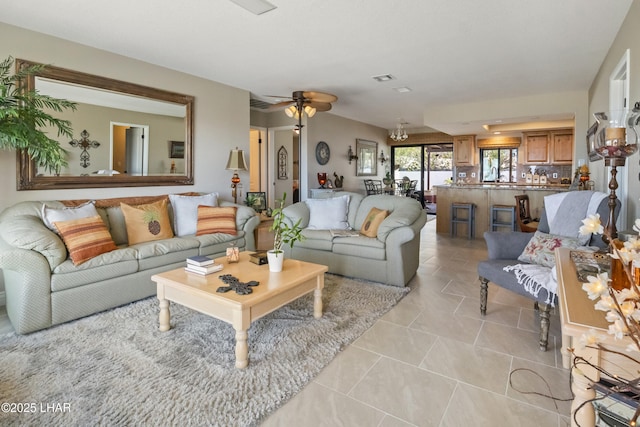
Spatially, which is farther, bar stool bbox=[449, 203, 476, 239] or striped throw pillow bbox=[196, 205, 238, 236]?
bar stool bbox=[449, 203, 476, 239]

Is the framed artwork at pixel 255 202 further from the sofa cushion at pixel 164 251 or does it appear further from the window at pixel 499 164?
the window at pixel 499 164

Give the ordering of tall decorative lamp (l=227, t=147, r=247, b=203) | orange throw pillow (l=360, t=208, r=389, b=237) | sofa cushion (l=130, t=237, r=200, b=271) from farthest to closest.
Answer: tall decorative lamp (l=227, t=147, r=247, b=203) → orange throw pillow (l=360, t=208, r=389, b=237) → sofa cushion (l=130, t=237, r=200, b=271)

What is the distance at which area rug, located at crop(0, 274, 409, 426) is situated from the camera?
66.6 inches

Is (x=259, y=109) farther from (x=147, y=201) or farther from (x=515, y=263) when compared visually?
(x=515, y=263)

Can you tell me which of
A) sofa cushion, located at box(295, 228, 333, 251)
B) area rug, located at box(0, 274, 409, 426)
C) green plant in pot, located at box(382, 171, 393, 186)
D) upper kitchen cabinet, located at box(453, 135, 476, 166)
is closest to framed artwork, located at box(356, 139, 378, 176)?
green plant in pot, located at box(382, 171, 393, 186)

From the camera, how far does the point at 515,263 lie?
2689 mm

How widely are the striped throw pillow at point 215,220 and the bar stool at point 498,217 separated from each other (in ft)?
14.8

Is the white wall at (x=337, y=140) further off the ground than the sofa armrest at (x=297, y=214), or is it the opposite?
the white wall at (x=337, y=140)

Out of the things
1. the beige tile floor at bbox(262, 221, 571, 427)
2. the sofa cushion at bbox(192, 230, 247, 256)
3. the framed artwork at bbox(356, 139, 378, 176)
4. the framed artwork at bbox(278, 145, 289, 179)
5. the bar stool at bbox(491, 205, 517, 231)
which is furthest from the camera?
the framed artwork at bbox(356, 139, 378, 176)

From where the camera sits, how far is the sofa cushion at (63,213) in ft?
9.60

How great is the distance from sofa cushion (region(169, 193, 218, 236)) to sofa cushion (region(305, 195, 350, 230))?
140 cm

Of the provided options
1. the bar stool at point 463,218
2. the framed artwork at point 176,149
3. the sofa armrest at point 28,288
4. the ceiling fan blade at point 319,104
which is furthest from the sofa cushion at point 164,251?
the bar stool at point 463,218

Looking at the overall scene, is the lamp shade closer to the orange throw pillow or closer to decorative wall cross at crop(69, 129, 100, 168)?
decorative wall cross at crop(69, 129, 100, 168)

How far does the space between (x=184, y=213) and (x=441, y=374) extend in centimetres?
317
